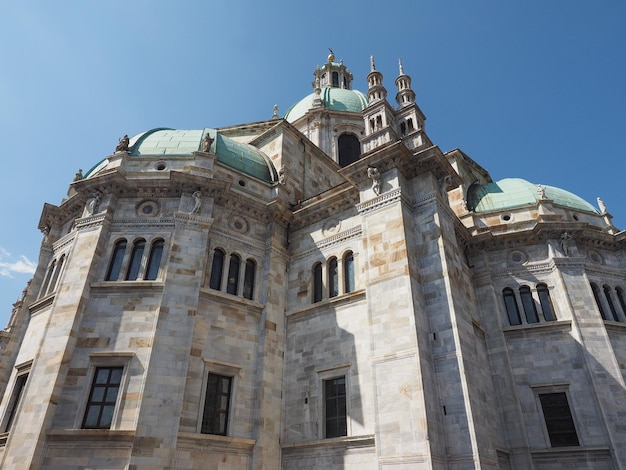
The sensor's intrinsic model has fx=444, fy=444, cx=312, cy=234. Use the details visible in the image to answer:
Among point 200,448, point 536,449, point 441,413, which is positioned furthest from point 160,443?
point 536,449

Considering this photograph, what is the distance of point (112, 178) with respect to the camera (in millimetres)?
20250

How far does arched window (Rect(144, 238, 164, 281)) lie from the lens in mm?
18922

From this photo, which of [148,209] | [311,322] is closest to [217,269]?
[148,209]

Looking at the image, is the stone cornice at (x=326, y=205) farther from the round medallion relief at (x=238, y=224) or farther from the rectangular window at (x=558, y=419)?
the rectangular window at (x=558, y=419)

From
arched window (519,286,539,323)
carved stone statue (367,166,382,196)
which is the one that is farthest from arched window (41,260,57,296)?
arched window (519,286,539,323)

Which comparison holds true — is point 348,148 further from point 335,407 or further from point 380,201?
point 335,407

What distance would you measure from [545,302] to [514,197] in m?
6.92

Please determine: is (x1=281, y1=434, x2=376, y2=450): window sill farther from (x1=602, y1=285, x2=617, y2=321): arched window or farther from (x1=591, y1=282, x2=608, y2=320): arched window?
(x1=602, y1=285, x2=617, y2=321): arched window

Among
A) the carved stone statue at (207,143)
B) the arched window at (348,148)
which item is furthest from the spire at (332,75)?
the carved stone statue at (207,143)

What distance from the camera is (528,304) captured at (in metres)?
23.0

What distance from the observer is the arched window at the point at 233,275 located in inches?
795

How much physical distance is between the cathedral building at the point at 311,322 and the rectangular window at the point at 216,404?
3.3 inches

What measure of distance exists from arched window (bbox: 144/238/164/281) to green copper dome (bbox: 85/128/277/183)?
5.03 m

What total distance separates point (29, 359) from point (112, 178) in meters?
8.24
